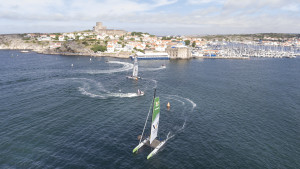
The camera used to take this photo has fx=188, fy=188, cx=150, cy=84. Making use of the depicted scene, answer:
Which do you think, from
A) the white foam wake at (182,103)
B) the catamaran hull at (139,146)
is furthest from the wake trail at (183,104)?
the catamaran hull at (139,146)

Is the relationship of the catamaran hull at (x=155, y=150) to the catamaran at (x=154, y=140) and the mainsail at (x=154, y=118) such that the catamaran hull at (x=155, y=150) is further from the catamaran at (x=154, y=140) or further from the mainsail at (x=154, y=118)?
the mainsail at (x=154, y=118)

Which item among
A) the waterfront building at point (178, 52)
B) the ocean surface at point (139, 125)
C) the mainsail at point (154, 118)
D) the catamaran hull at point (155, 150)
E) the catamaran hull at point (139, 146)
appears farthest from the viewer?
the waterfront building at point (178, 52)

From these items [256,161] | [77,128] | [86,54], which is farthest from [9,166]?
[86,54]

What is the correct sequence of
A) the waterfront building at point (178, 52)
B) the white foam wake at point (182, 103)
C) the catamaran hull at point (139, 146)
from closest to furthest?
the catamaran hull at point (139, 146) < the white foam wake at point (182, 103) < the waterfront building at point (178, 52)

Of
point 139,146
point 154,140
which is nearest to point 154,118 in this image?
point 154,140

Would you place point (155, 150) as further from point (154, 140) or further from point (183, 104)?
point (183, 104)

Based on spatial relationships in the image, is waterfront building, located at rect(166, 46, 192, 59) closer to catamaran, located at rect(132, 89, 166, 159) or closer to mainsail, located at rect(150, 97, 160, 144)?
catamaran, located at rect(132, 89, 166, 159)

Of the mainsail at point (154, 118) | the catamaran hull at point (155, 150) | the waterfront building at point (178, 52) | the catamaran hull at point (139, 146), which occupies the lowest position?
the catamaran hull at point (155, 150)

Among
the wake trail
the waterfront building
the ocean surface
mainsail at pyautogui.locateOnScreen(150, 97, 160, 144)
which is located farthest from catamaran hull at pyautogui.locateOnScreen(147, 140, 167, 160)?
the waterfront building

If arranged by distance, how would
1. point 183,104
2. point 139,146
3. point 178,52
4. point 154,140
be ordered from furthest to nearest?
point 178,52, point 183,104, point 154,140, point 139,146
